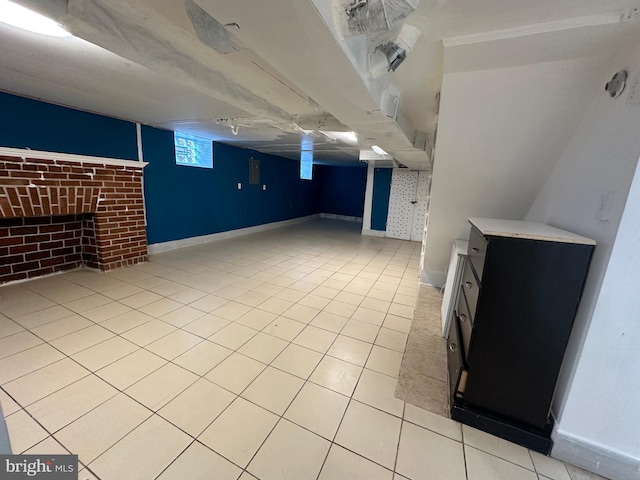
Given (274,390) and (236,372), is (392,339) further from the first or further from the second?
(236,372)

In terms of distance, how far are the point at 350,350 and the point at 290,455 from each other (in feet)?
3.05

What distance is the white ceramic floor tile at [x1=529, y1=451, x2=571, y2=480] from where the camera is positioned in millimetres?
1199

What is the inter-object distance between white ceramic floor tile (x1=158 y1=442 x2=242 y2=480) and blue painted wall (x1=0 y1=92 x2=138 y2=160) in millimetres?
3659

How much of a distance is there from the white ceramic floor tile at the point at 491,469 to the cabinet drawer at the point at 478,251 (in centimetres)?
90

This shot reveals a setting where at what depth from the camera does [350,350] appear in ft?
6.76

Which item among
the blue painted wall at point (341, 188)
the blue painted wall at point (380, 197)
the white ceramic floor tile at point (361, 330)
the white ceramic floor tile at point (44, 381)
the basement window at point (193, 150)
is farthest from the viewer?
the blue painted wall at point (341, 188)

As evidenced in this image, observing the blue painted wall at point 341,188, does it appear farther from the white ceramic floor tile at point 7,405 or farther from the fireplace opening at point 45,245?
the white ceramic floor tile at point 7,405

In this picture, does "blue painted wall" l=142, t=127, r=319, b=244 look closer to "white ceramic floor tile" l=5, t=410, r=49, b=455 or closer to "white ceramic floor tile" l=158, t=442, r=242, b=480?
"white ceramic floor tile" l=5, t=410, r=49, b=455

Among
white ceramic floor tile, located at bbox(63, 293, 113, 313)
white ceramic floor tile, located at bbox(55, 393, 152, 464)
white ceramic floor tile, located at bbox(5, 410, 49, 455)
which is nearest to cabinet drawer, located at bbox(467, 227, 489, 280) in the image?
white ceramic floor tile, located at bbox(55, 393, 152, 464)

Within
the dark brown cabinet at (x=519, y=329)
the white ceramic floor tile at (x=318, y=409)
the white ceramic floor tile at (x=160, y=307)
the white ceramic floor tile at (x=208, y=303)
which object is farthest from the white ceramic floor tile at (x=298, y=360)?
the white ceramic floor tile at (x=160, y=307)

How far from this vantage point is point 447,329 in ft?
7.51

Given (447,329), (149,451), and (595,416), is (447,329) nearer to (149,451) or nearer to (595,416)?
(595,416)

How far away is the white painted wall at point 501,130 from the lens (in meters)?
1.52

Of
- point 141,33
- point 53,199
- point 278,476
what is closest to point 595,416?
point 278,476
